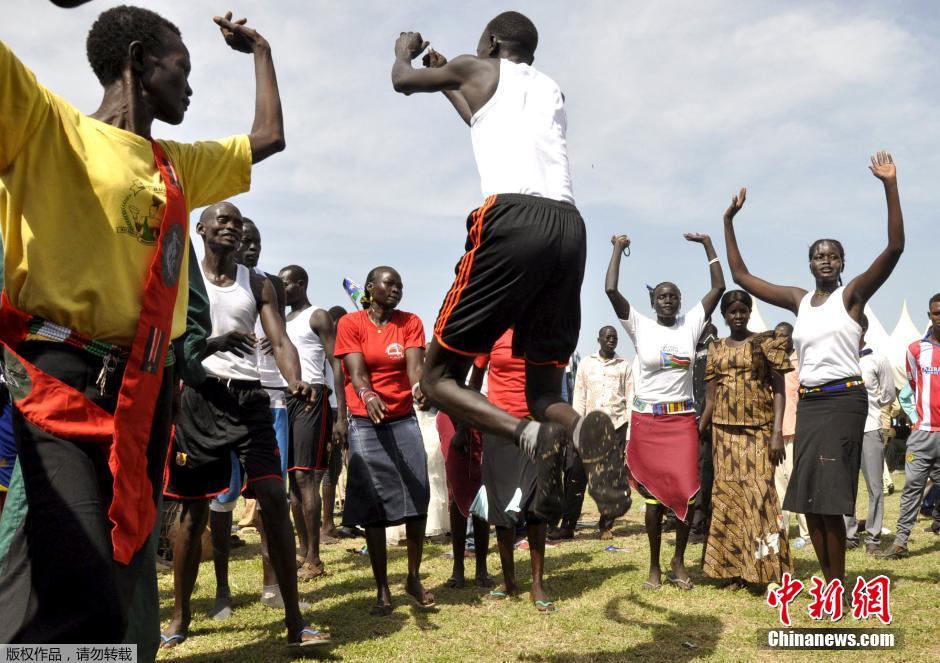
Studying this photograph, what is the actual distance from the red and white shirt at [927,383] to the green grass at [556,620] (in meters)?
1.89

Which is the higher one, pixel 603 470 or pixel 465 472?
pixel 603 470

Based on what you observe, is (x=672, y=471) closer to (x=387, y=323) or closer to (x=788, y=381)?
(x=387, y=323)

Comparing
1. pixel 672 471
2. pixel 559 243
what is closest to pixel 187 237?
pixel 559 243

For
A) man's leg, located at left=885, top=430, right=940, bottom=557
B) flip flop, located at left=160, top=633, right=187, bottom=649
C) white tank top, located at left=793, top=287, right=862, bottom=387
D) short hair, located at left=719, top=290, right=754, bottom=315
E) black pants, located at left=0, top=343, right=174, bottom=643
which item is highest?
short hair, located at left=719, top=290, right=754, bottom=315

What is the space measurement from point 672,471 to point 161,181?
17.5 feet

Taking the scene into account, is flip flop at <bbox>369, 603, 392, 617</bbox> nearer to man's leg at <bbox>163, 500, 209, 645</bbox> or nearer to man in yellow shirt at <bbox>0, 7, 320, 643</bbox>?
man's leg at <bbox>163, 500, 209, 645</bbox>

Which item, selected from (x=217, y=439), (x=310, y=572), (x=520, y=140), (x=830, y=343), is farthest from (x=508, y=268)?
(x=310, y=572)

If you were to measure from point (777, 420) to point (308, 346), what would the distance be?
4514mm

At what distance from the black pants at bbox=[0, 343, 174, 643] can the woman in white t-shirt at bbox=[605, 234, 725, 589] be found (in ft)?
17.1

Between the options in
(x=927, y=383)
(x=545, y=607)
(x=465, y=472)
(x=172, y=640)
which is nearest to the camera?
(x=172, y=640)

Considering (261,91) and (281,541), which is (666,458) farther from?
(261,91)

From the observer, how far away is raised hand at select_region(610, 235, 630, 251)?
699cm

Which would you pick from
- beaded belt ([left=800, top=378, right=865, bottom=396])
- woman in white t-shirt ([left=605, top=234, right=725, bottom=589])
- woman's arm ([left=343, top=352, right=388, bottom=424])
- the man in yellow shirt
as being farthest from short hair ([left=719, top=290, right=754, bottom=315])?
the man in yellow shirt

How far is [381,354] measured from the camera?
6105 mm
